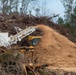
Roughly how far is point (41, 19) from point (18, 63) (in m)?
21.5

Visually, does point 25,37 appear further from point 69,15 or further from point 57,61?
point 69,15

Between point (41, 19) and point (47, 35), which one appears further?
point (41, 19)

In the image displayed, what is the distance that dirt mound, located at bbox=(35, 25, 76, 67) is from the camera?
1572 cm

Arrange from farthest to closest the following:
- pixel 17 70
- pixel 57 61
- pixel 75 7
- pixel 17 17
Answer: pixel 75 7 → pixel 17 17 → pixel 57 61 → pixel 17 70

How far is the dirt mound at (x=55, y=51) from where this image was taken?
15.7m

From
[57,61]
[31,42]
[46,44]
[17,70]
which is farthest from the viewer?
[31,42]

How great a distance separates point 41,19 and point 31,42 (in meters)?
11.3

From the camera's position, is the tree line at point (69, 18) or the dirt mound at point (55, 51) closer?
the dirt mound at point (55, 51)

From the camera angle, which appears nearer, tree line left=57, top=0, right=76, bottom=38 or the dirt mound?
the dirt mound

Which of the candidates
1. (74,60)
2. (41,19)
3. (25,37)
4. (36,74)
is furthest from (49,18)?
(36,74)

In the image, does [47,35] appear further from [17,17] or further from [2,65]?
[17,17]

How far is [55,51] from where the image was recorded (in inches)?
672

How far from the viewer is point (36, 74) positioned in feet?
41.9

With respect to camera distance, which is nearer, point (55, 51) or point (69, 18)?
point (55, 51)
